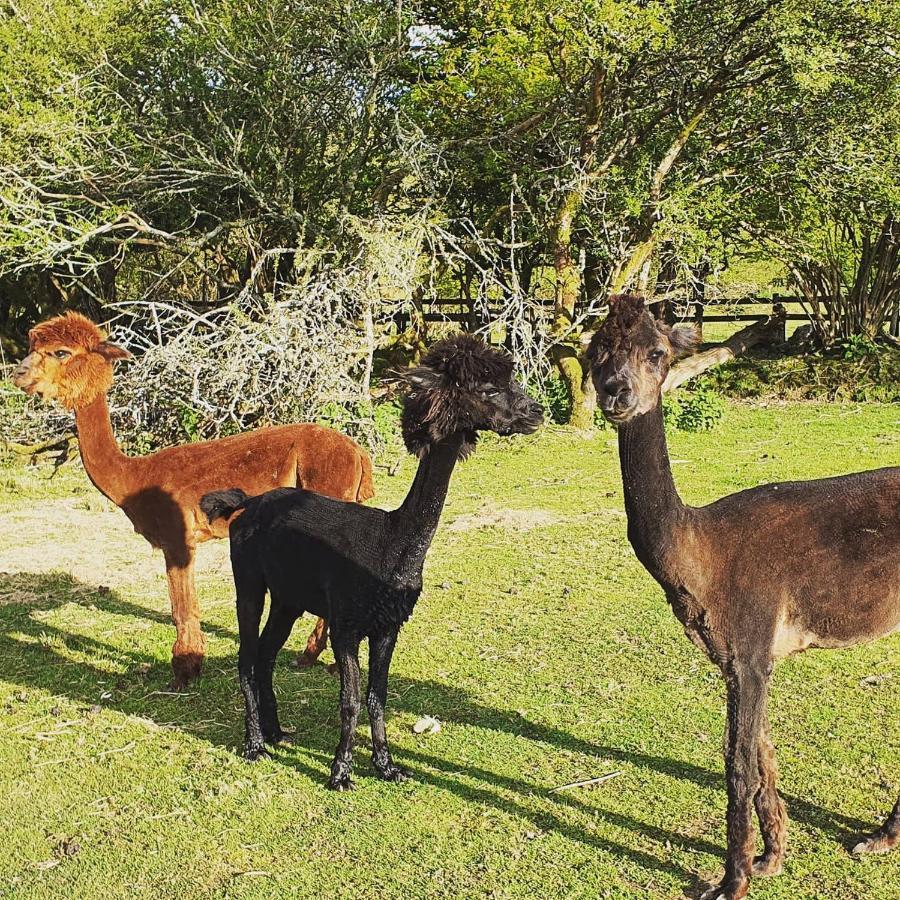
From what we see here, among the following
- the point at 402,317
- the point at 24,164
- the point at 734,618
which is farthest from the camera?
the point at 402,317

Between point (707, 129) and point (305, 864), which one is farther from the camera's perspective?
point (707, 129)

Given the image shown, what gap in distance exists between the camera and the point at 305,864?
174 inches

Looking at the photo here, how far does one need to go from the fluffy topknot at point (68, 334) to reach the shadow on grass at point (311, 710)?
2.25 meters

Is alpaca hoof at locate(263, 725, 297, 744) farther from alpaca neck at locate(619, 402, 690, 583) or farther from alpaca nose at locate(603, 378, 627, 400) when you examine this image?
alpaca nose at locate(603, 378, 627, 400)

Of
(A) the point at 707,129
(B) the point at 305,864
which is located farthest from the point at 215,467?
(A) the point at 707,129

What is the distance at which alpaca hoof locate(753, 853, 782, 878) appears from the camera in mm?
4238

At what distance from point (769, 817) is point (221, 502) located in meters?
3.38

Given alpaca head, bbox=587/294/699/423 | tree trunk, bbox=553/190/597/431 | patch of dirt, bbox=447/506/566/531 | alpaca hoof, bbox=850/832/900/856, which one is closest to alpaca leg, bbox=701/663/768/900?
alpaca hoof, bbox=850/832/900/856

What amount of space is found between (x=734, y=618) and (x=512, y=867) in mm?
1469

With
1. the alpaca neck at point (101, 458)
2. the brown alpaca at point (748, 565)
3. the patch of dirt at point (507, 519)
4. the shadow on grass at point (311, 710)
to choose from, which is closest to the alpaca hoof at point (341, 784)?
the shadow on grass at point (311, 710)

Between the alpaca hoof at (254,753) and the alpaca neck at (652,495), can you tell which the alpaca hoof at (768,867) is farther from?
the alpaca hoof at (254,753)

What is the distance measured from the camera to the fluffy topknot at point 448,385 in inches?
185

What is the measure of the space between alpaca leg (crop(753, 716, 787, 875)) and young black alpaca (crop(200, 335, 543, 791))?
1791 millimetres

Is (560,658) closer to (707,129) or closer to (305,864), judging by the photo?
(305,864)
